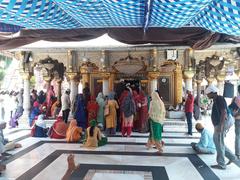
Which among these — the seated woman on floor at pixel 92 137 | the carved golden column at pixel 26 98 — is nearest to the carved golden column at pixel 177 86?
the seated woman on floor at pixel 92 137

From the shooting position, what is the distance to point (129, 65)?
1027 centimetres

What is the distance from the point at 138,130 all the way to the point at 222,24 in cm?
648

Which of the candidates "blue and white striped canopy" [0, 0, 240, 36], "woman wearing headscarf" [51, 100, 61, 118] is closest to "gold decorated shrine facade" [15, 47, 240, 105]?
"woman wearing headscarf" [51, 100, 61, 118]

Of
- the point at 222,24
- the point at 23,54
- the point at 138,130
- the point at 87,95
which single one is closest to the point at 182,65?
the point at 138,130

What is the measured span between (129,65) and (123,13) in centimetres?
759

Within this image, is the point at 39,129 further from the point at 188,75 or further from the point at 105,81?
the point at 188,75

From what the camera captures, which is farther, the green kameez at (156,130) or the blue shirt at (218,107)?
the green kameez at (156,130)

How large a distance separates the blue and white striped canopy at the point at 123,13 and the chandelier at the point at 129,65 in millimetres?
7021

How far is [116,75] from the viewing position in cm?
1141

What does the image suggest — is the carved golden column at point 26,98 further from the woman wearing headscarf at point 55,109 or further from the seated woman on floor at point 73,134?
the seated woman on floor at point 73,134

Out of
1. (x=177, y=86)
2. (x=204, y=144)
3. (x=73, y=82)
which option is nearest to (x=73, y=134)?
(x=204, y=144)

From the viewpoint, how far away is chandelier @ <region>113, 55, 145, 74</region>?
1032cm

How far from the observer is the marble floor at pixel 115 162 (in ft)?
15.1

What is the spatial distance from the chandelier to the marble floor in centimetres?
355
